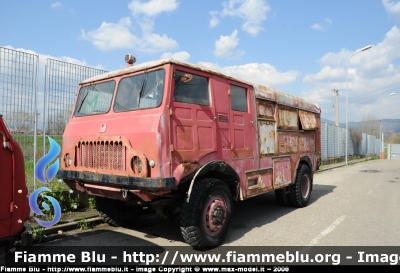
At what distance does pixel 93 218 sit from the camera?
603 cm

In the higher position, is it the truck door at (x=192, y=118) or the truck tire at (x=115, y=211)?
the truck door at (x=192, y=118)

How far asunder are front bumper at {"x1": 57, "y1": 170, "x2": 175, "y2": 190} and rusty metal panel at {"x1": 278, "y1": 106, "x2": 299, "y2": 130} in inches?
144

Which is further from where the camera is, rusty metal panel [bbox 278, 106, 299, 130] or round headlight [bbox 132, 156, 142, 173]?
rusty metal panel [bbox 278, 106, 299, 130]

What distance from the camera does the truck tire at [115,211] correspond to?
5582 mm

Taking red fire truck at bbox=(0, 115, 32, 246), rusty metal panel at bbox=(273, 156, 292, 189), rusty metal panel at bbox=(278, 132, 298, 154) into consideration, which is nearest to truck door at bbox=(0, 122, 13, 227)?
red fire truck at bbox=(0, 115, 32, 246)

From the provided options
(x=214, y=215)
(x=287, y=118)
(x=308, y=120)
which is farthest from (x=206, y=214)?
(x=308, y=120)

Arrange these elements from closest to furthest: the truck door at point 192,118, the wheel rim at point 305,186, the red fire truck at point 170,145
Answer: the red fire truck at point 170,145 < the truck door at point 192,118 < the wheel rim at point 305,186

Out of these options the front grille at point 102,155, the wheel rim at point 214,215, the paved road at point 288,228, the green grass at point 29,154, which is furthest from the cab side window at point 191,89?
the green grass at point 29,154

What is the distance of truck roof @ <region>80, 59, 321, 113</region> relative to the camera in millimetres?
4564

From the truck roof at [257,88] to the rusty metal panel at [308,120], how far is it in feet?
0.45

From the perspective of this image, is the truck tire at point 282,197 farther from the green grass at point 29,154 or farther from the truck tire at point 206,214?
the green grass at point 29,154

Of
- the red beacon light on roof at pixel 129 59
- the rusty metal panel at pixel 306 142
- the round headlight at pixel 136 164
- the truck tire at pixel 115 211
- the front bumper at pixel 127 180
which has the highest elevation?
the red beacon light on roof at pixel 129 59

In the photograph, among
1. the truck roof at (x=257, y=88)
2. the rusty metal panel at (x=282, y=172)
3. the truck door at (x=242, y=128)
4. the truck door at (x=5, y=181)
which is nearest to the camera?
the truck door at (x=5, y=181)

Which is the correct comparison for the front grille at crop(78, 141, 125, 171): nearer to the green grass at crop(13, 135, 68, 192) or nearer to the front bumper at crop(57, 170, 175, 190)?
the front bumper at crop(57, 170, 175, 190)
